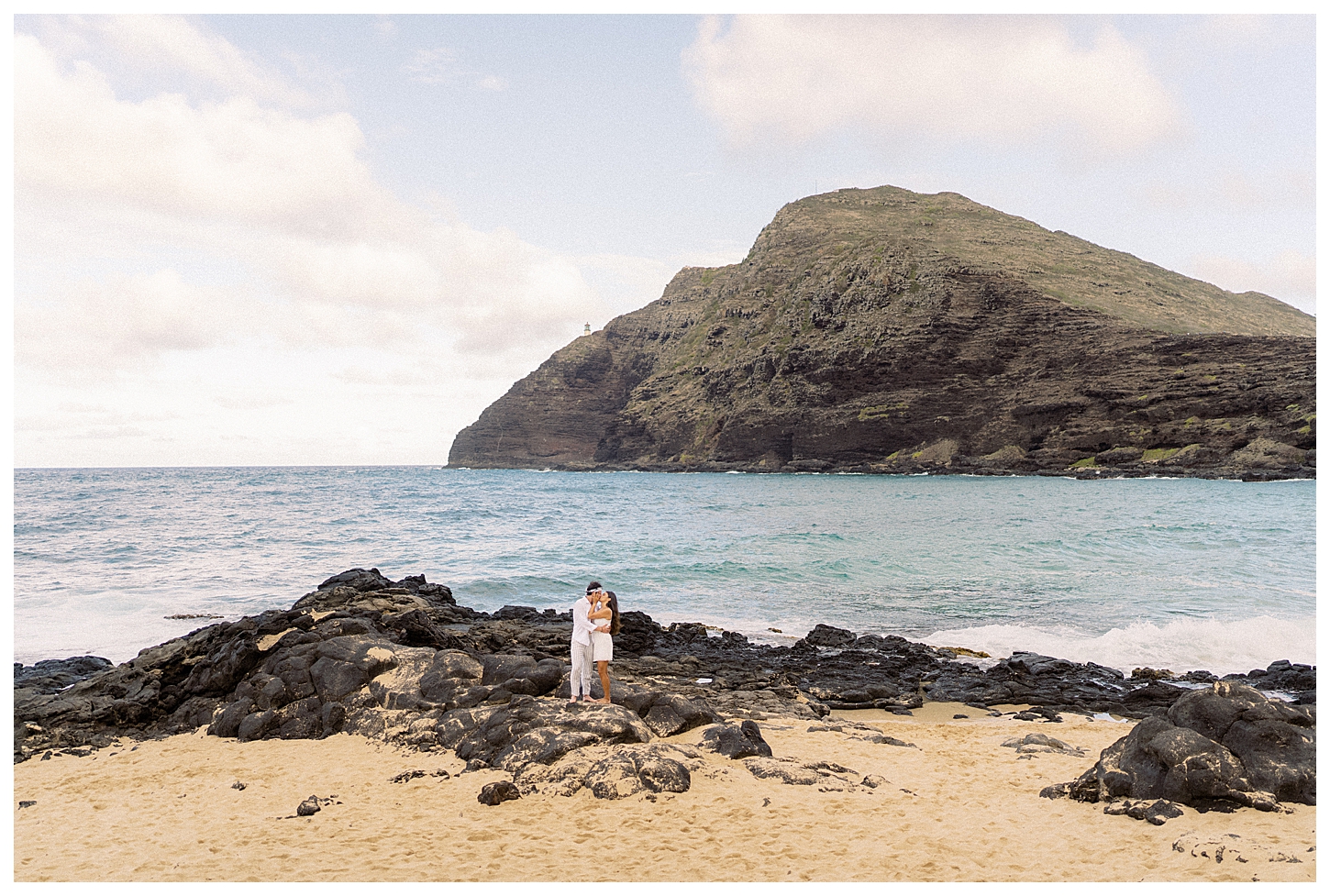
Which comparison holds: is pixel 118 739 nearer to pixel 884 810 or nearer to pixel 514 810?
pixel 514 810

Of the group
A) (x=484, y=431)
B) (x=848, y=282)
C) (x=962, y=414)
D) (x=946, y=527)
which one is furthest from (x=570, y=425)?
(x=946, y=527)

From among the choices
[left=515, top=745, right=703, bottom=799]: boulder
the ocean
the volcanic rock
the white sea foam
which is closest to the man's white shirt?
[left=515, top=745, right=703, bottom=799]: boulder

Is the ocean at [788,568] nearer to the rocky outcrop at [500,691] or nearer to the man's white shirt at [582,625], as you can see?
the rocky outcrop at [500,691]

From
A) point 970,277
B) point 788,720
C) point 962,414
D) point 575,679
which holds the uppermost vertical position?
point 970,277

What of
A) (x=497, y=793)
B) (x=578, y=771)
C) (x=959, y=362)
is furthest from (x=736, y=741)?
(x=959, y=362)

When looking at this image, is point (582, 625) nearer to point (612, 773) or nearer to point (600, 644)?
point (600, 644)

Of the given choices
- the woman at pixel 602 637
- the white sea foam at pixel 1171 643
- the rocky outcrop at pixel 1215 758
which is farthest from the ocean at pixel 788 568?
the woman at pixel 602 637

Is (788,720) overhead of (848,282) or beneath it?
beneath

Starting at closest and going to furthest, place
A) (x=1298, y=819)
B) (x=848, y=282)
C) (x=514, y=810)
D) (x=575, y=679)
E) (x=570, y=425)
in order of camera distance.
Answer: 1. (x=1298, y=819)
2. (x=514, y=810)
3. (x=575, y=679)
4. (x=848, y=282)
5. (x=570, y=425)
